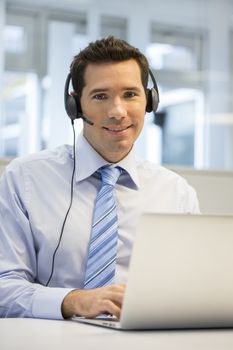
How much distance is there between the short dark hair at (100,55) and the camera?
205 cm

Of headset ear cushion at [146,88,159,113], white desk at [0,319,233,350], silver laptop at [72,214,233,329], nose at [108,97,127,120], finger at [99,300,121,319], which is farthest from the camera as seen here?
headset ear cushion at [146,88,159,113]

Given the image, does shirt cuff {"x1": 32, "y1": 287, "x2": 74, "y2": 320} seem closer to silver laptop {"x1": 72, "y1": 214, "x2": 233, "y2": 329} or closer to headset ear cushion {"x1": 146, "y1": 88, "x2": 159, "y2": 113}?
silver laptop {"x1": 72, "y1": 214, "x2": 233, "y2": 329}

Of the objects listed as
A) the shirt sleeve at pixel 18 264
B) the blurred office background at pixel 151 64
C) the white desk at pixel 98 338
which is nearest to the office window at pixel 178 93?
the blurred office background at pixel 151 64

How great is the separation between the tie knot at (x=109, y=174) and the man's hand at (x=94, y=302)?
0.45 m

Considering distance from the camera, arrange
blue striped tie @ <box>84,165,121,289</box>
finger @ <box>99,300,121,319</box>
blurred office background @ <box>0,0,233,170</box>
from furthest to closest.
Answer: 1. blurred office background @ <box>0,0,233,170</box>
2. blue striped tie @ <box>84,165,121,289</box>
3. finger @ <box>99,300,121,319</box>

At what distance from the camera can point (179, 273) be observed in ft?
4.14

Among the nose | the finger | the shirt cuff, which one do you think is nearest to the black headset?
the nose

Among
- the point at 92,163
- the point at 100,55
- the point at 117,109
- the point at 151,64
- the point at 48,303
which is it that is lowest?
the point at 48,303

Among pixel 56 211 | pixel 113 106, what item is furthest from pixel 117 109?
pixel 56 211

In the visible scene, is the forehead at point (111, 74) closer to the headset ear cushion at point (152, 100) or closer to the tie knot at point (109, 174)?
the headset ear cushion at point (152, 100)

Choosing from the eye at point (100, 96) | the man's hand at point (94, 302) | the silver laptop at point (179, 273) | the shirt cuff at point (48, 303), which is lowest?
the shirt cuff at point (48, 303)

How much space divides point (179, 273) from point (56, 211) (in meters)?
0.77

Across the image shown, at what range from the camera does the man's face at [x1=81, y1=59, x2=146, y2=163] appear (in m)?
2.02

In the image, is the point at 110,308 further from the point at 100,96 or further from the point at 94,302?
the point at 100,96
